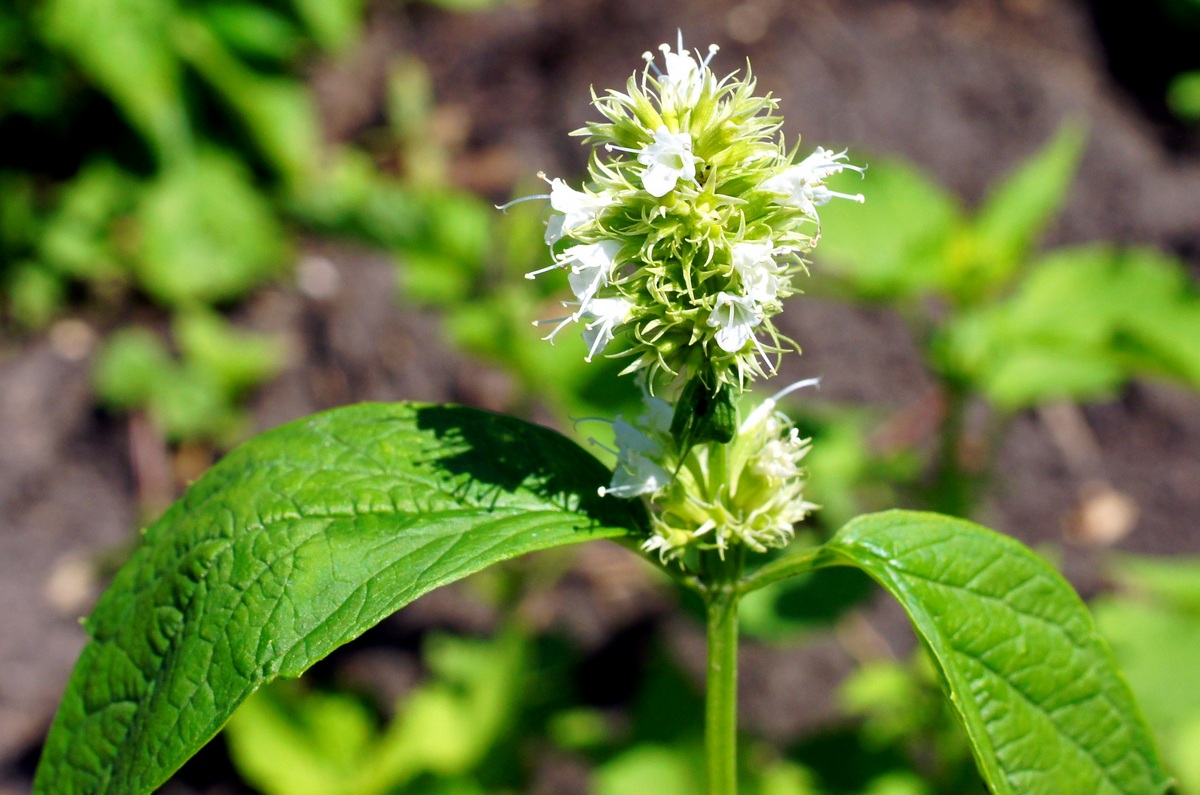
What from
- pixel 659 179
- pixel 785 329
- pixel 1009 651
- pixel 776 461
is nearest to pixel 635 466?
pixel 776 461

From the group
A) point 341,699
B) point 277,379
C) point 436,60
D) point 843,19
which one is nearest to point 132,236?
point 277,379

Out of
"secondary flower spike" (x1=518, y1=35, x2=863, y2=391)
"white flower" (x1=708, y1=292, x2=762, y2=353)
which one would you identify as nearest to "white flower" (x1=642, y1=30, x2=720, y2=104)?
"secondary flower spike" (x1=518, y1=35, x2=863, y2=391)

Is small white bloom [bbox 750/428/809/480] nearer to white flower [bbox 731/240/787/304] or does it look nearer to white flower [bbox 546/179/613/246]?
white flower [bbox 731/240/787/304]

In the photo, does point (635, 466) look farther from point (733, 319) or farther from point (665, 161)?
point (665, 161)

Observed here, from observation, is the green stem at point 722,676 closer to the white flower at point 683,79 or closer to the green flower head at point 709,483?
the green flower head at point 709,483

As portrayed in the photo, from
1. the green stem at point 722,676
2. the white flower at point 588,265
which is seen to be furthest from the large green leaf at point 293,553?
the white flower at point 588,265

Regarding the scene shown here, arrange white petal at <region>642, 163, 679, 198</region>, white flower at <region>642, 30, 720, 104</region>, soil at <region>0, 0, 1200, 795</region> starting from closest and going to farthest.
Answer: white petal at <region>642, 163, 679, 198</region>
white flower at <region>642, 30, 720, 104</region>
soil at <region>0, 0, 1200, 795</region>
